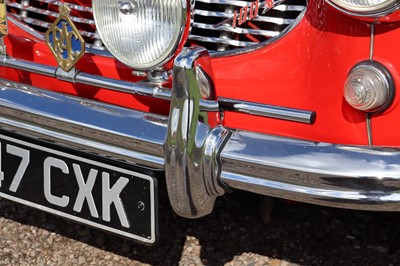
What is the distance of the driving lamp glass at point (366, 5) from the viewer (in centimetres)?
157

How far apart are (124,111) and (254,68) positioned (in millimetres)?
339

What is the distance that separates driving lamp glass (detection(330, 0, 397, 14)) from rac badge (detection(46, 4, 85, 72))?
65cm

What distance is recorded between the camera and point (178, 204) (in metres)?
1.76

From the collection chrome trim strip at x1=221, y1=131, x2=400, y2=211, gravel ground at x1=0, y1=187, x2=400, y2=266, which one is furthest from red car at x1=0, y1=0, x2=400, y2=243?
gravel ground at x1=0, y1=187, x2=400, y2=266

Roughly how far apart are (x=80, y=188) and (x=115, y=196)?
10cm

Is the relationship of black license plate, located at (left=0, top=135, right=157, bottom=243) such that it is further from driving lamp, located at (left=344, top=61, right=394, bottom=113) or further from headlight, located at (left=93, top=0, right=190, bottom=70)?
driving lamp, located at (left=344, top=61, right=394, bottom=113)

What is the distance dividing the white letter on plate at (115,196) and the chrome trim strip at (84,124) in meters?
0.06

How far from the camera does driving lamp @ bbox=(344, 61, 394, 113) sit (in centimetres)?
167

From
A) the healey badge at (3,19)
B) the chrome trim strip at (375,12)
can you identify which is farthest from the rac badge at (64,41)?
the chrome trim strip at (375,12)

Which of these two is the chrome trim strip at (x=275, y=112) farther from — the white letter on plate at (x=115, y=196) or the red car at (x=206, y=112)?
the white letter on plate at (x=115, y=196)

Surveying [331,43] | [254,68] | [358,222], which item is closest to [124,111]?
[254,68]

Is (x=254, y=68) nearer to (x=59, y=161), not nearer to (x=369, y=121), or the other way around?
(x=369, y=121)

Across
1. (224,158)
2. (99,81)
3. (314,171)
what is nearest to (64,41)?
(99,81)

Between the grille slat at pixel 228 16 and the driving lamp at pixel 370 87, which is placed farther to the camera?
the grille slat at pixel 228 16
